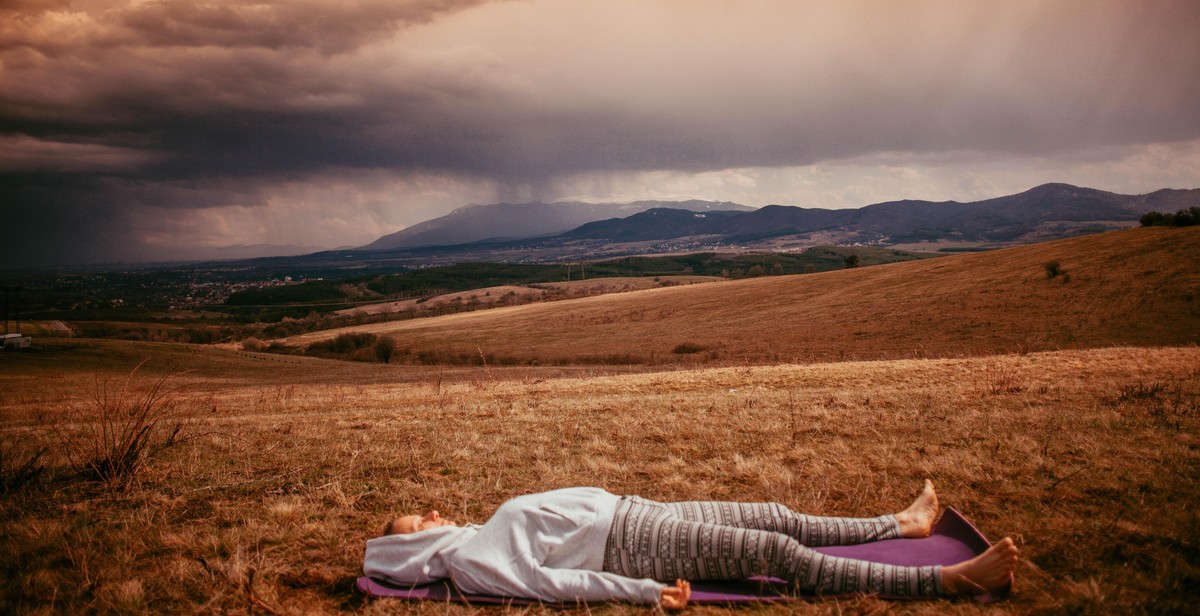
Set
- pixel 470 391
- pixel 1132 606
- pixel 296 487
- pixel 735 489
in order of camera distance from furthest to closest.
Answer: pixel 470 391 → pixel 296 487 → pixel 735 489 → pixel 1132 606

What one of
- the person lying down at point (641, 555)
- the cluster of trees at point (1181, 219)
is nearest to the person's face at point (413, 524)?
the person lying down at point (641, 555)

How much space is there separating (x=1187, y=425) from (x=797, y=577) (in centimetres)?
821

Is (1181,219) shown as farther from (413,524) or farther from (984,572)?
(413,524)

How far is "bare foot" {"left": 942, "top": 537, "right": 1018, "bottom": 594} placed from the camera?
4.14 m

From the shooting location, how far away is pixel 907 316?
1820 inches

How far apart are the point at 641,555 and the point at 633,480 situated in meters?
2.91

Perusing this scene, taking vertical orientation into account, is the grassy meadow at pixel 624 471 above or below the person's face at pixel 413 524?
below

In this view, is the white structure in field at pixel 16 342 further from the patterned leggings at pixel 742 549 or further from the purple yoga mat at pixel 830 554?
the patterned leggings at pixel 742 549

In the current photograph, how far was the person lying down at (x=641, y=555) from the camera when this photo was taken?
14.2ft

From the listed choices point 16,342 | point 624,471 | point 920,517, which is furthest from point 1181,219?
point 16,342

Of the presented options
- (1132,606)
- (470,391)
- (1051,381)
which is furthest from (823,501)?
(470,391)

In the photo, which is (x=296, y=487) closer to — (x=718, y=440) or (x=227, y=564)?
(x=227, y=564)

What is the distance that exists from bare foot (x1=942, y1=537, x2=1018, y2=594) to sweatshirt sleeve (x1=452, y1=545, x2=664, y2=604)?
88.4 inches

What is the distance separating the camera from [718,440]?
9.44m
